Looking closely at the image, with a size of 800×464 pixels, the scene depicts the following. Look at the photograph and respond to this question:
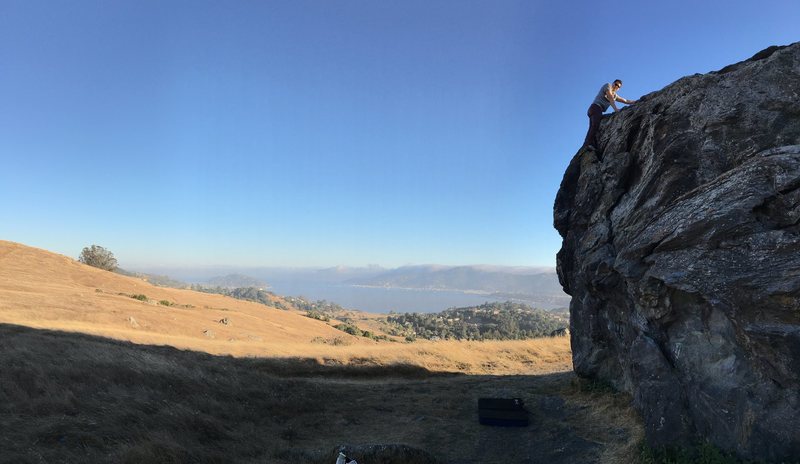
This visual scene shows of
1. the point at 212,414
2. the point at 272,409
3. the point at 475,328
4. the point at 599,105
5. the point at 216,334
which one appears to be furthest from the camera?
the point at 475,328

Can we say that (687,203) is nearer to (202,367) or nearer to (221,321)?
(202,367)

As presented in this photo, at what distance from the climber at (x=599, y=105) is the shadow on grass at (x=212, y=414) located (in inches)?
380

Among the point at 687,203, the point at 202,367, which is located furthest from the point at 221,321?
the point at 687,203

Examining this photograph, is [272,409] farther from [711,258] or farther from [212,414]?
[711,258]

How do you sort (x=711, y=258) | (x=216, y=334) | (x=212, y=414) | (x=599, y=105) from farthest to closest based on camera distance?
(x=216, y=334) → (x=599, y=105) → (x=212, y=414) → (x=711, y=258)

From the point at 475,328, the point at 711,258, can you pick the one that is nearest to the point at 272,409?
the point at 711,258

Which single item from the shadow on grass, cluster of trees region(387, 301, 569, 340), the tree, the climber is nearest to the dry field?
the shadow on grass

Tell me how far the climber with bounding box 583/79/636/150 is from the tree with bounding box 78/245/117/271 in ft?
282

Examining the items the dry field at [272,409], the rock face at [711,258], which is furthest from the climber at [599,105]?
the dry field at [272,409]

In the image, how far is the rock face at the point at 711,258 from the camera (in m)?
7.16

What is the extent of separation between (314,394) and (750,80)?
16233 millimetres

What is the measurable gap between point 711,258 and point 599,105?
9.20 metres

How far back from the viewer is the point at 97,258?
251ft

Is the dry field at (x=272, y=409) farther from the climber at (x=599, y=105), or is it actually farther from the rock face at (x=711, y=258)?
the climber at (x=599, y=105)
